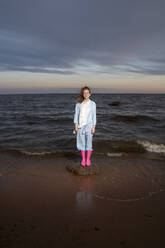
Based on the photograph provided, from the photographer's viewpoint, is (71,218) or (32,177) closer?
(71,218)

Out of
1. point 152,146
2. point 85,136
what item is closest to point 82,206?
point 85,136

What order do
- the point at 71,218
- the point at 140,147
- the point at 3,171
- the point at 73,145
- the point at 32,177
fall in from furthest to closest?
the point at 73,145 < the point at 140,147 < the point at 3,171 < the point at 32,177 < the point at 71,218

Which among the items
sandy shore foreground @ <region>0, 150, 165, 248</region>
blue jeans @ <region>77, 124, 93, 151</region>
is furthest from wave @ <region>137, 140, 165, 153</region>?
blue jeans @ <region>77, 124, 93, 151</region>

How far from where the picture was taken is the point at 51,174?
15.6 feet

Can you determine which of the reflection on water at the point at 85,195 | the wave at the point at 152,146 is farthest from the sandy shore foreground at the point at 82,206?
the wave at the point at 152,146

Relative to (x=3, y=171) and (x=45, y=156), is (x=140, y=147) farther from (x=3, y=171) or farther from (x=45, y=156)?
(x=3, y=171)

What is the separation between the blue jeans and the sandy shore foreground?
86 cm

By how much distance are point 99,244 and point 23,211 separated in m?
1.53

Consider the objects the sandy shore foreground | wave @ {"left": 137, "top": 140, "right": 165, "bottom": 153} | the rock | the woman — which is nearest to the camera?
the sandy shore foreground

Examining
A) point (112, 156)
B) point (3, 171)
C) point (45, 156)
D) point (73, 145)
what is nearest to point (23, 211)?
point (3, 171)

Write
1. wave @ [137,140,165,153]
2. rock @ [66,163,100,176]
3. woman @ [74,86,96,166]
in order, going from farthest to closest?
wave @ [137,140,165,153] → rock @ [66,163,100,176] → woman @ [74,86,96,166]

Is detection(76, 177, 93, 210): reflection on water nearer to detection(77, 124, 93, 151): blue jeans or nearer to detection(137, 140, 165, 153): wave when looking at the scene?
detection(77, 124, 93, 151): blue jeans

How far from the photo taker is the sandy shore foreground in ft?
8.02

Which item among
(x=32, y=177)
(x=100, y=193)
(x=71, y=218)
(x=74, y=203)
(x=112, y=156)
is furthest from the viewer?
(x=112, y=156)
